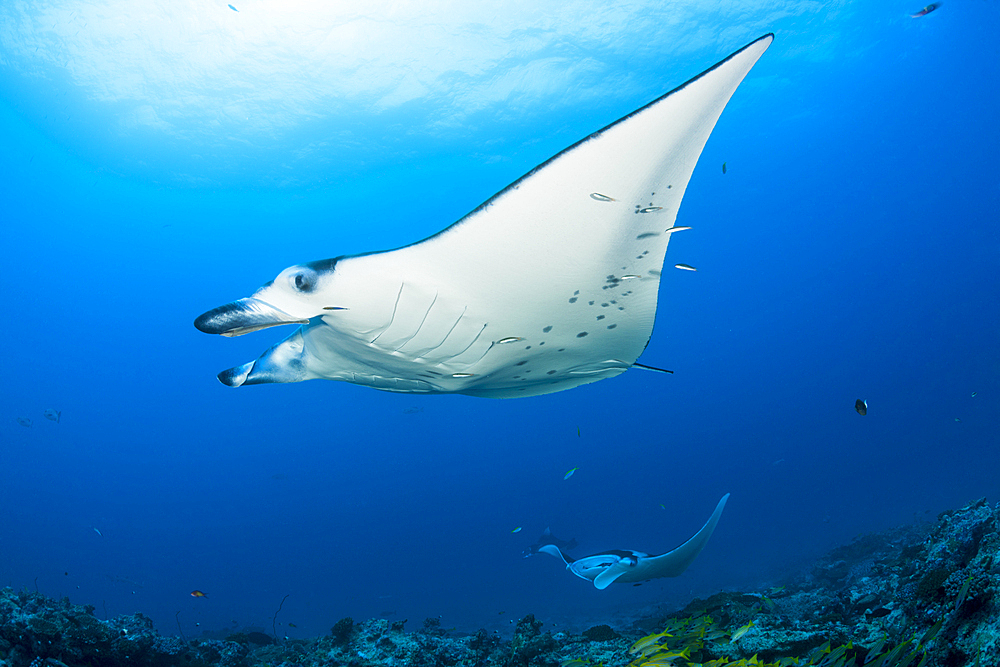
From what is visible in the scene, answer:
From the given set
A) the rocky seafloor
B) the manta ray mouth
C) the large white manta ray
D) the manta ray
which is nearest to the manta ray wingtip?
the large white manta ray

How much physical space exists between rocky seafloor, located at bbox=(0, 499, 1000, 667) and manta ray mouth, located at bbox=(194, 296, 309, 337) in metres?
2.29

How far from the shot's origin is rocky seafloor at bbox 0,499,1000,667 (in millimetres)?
1648

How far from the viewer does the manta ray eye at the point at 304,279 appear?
67.0 inches

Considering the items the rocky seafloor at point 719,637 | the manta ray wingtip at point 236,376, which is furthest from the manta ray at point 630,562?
the manta ray wingtip at point 236,376

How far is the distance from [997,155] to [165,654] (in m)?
36.8

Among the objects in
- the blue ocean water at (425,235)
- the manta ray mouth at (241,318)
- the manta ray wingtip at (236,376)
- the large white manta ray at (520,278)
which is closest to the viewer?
the large white manta ray at (520,278)

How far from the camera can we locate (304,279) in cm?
171

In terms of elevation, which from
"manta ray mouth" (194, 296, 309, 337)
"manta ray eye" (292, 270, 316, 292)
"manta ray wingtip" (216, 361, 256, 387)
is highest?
"manta ray wingtip" (216, 361, 256, 387)

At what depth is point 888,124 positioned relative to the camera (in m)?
19.1

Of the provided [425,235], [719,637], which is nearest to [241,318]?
[719,637]

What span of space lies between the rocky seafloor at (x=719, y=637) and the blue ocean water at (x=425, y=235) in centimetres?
812

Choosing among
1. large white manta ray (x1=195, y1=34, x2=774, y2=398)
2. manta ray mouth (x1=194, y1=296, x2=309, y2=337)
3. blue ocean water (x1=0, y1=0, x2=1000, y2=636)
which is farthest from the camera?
blue ocean water (x1=0, y1=0, x2=1000, y2=636)

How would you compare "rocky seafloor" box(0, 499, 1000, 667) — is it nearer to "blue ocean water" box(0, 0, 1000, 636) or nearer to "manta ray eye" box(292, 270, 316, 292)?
"manta ray eye" box(292, 270, 316, 292)

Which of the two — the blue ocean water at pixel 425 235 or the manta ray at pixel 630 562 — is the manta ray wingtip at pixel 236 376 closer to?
the manta ray at pixel 630 562
